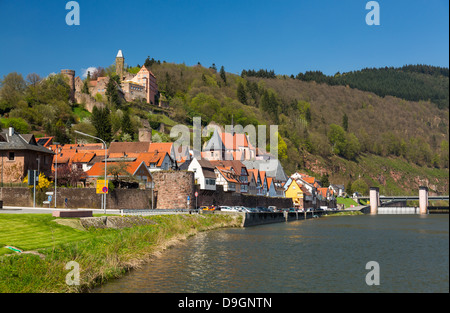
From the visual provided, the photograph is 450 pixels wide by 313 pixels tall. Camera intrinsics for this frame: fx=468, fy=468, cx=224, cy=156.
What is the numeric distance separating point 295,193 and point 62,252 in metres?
122

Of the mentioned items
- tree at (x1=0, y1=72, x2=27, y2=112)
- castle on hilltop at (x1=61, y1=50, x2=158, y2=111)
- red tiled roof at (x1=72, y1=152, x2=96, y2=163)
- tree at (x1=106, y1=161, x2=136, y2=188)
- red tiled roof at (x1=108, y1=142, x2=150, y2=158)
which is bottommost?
tree at (x1=106, y1=161, x2=136, y2=188)

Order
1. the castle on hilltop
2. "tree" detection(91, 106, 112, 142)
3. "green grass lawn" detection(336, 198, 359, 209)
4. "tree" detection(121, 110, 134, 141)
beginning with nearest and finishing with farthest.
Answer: "tree" detection(91, 106, 112, 142) → "tree" detection(121, 110, 134, 141) → the castle on hilltop → "green grass lawn" detection(336, 198, 359, 209)

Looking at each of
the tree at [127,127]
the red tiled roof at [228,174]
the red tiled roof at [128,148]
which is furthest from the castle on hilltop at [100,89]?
the red tiled roof at [228,174]

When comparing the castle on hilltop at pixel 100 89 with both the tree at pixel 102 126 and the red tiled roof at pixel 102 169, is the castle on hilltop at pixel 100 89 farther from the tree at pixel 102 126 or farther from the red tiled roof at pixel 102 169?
the red tiled roof at pixel 102 169

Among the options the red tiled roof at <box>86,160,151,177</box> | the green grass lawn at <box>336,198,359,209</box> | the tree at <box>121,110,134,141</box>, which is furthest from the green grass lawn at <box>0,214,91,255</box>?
the green grass lawn at <box>336,198,359,209</box>

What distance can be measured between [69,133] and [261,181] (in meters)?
56.6

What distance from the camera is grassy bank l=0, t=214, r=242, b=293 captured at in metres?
18.5

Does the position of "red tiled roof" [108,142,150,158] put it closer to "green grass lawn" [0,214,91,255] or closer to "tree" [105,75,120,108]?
"tree" [105,75,120,108]

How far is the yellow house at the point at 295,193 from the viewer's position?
139125mm

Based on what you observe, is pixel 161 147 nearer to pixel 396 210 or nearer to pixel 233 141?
pixel 233 141

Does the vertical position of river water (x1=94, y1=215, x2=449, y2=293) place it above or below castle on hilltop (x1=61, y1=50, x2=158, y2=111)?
below

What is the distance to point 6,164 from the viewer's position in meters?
69.1
